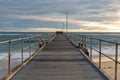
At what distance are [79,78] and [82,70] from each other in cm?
165

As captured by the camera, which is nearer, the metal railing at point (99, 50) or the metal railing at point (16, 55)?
the metal railing at point (99, 50)

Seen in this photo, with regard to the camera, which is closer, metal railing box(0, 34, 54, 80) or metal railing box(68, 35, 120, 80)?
metal railing box(68, 35, 120, 80)

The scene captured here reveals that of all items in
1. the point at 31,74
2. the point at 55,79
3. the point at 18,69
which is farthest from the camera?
the point at 18,69

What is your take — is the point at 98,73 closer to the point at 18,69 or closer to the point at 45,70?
the point at 45,70

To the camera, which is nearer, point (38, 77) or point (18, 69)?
point (38, 77)

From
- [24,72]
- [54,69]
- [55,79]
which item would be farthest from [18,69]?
[55,79]

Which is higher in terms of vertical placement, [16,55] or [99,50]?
[99,50]

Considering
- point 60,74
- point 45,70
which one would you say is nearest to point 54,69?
point 45,70

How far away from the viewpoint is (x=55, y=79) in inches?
356

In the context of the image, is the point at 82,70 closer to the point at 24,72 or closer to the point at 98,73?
the point at 98,73

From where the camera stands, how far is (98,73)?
10.1 metres

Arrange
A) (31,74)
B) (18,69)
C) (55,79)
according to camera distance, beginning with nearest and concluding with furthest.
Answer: (55,79) → (31,74) → (18,69)

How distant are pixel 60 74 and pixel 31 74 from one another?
34.5 inches

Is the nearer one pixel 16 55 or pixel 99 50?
pixel 99 50
